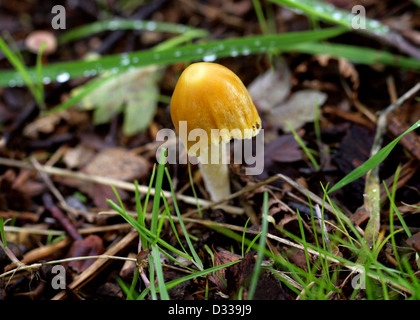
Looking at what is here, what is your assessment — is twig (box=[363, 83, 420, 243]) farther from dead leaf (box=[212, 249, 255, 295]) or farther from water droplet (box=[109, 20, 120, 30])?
water droplet (box=[109, 20, 120, 30])

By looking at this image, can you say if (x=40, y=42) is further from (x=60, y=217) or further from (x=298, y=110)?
(x=298, y=110)

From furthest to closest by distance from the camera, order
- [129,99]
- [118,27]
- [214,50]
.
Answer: [118,27]
[129,99]
[214,50]

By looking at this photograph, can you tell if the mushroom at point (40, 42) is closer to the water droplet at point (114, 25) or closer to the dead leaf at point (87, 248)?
the water droplet at point (114, 25)

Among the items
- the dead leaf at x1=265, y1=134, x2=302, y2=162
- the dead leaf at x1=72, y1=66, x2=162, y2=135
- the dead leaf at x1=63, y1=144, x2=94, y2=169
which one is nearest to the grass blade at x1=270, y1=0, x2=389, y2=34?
the dead leaf at x1=265, y1=134, x2=302, y2=162

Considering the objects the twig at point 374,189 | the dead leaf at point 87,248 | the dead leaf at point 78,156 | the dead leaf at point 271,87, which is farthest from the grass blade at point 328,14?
the dead leaf at point 87,248

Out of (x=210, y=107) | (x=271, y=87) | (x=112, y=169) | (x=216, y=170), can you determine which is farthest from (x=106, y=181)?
(x=271, y=87)
